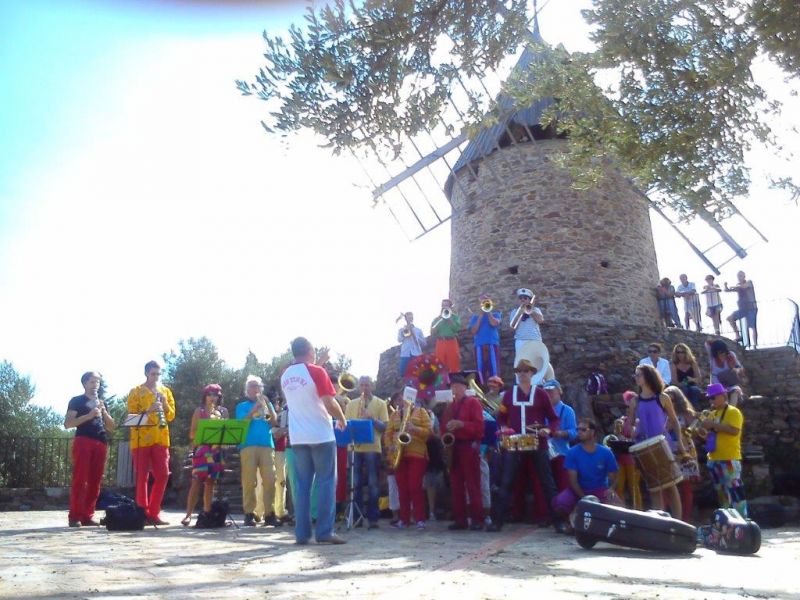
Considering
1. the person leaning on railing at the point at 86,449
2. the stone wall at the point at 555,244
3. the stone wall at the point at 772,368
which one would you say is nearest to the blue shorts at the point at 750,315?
the stone wall at the point at 772,368

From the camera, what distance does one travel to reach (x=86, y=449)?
8227 millimetres

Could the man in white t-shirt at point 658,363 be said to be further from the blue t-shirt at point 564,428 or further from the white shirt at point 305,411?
the white shirt at point 305,411

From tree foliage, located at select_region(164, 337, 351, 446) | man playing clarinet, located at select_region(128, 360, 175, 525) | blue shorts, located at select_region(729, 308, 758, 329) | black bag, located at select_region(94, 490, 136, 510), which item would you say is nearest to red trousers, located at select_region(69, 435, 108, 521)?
black bag, located at select_region(94, 490, 136, 510)

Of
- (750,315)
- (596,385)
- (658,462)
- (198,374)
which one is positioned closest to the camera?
(658,462)

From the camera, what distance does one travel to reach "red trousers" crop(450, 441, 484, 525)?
298 inches

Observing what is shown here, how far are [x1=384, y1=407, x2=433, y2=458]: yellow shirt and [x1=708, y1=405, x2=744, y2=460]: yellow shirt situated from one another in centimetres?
290

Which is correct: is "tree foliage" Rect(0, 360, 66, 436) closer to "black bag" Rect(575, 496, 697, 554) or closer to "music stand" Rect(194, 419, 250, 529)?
"music stand" Rect(194, 419, 250, 529)

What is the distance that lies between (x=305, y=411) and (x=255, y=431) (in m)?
2.60

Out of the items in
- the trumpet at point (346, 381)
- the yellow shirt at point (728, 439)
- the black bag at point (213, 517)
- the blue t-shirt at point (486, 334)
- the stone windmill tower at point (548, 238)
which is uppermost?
the stone windmill tower at point (548, 238)

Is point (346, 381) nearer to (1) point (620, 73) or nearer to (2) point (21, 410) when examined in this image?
(1) point (620, 73)

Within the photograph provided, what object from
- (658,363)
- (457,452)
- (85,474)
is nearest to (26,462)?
(85,474)

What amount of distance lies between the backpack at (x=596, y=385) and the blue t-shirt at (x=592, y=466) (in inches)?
219

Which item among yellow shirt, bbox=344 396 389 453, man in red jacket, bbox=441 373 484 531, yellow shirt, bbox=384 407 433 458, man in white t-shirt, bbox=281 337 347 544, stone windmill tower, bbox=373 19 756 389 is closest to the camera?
man in white t-shirt, bbox=281 337 347 544

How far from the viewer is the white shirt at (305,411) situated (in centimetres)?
605
